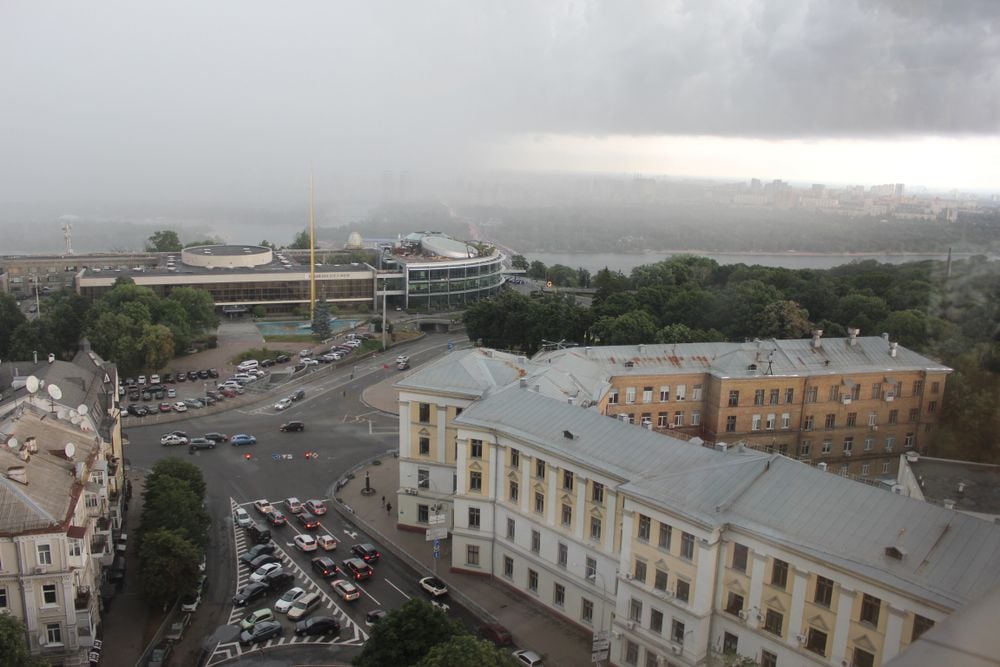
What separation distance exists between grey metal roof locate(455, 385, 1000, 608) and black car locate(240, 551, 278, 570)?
7.32 metres

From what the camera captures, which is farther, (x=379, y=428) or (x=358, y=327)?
(x=358, y=327)

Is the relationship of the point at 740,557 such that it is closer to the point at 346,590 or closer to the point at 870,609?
the point at 870,609

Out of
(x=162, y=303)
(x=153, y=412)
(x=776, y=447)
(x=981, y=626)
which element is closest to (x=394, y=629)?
(x=981, y=626)

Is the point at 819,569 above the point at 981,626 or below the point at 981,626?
below

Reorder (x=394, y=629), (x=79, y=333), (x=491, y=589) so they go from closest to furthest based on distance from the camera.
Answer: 1. (x=394, y=629)
2. (x=491, y=589)
3. (x=79, y=333)

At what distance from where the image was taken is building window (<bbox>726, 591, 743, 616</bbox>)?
46.6ft

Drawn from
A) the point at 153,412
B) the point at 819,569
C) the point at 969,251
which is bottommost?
the point at 153,412

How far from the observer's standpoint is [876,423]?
90.0ft

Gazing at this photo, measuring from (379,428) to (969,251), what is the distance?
22.1m

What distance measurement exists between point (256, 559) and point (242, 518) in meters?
2.55

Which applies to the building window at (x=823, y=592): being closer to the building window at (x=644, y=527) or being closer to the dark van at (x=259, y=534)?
the building window at (x=644, y=527)

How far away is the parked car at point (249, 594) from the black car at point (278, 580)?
0.23 meters

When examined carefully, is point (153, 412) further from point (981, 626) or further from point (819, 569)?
point (981, 626)

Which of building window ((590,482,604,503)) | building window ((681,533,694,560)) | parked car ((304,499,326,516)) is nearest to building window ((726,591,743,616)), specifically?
building window ((681,533,694,560))
